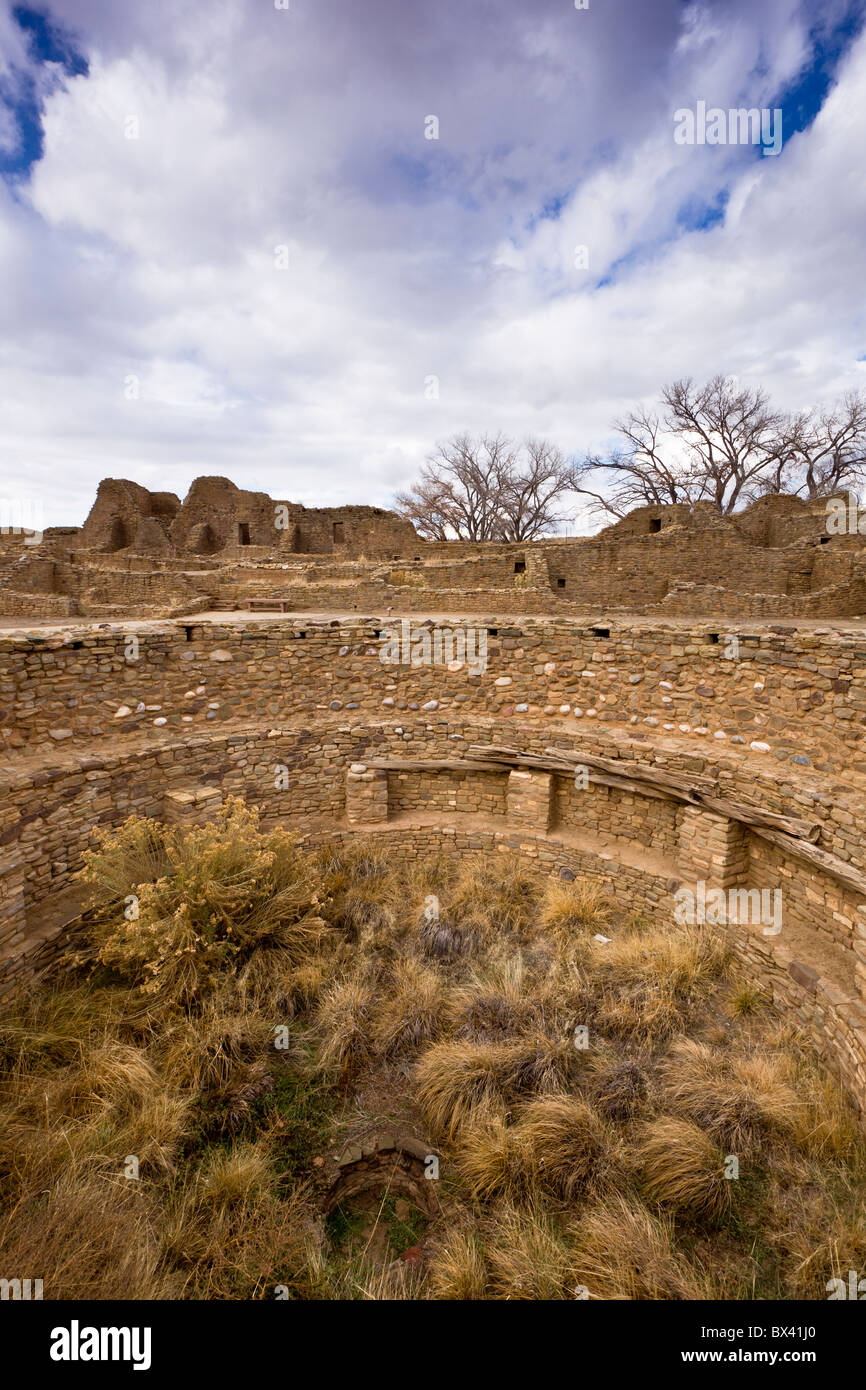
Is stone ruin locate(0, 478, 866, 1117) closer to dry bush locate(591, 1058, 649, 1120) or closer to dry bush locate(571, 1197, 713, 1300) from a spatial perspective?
dry bush locate(571, 1197, 713, 1300)

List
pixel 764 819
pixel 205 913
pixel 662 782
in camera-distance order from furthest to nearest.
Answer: pixel 662 782 < pixel 764 819 < pixel 205 913

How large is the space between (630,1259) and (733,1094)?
52.7 inches

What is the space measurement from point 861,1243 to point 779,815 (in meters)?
2.76

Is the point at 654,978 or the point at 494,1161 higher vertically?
the point at 654,978

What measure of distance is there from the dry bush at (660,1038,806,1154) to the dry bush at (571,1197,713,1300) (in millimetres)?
733

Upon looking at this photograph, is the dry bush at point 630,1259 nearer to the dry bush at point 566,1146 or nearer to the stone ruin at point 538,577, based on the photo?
the dry bush at point 566,1146

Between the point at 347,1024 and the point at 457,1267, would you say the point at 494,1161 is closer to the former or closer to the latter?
the point at 457,1267

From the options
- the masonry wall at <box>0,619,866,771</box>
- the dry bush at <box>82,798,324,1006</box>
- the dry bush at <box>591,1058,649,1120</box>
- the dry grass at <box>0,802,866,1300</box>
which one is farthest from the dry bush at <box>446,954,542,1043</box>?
the masonry wall at <box>0,619,866,771</box>

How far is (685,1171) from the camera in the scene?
3.13 metres

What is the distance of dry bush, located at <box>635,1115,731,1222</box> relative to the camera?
3.07m

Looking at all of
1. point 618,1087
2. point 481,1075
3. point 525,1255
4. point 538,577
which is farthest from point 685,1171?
point 538,577

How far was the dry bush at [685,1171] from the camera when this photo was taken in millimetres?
3070

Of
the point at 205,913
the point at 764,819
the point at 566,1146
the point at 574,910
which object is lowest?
the point at 566,1146

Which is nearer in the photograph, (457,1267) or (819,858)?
(457,1267)
